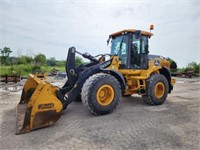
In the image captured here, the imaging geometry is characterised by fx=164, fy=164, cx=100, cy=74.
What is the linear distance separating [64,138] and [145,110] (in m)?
2.55

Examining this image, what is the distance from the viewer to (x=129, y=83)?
5.05 meters

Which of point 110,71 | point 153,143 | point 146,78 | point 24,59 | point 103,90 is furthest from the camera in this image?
point 24,59

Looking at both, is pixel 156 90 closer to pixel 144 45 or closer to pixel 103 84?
pixel 144 45

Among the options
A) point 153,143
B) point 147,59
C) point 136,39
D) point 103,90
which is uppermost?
point 136,39

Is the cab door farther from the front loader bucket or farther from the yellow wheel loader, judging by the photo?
the front loader bucket

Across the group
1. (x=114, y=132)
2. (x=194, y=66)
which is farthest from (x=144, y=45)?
(x=194, y=66)

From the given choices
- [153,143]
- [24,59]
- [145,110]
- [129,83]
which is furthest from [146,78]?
[24,59]

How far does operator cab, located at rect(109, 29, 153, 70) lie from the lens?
4971 mm

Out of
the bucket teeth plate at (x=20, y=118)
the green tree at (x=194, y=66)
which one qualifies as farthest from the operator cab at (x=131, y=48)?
the green tree at (x=194, y=66)

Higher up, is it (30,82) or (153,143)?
(30,82)

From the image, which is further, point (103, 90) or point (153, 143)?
point (103, 90)

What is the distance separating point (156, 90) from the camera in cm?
528

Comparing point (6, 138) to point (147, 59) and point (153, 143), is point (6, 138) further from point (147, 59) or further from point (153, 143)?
point (147, 59)

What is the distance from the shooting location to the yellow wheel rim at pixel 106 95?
396 cm
